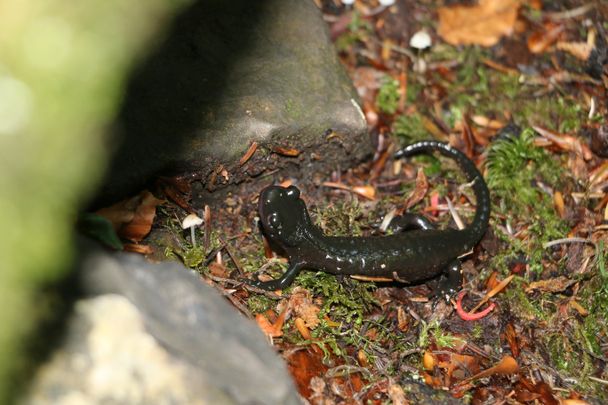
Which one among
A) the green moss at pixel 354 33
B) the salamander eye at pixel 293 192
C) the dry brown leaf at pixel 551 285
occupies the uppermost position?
the salamander eye at pixel 293 192

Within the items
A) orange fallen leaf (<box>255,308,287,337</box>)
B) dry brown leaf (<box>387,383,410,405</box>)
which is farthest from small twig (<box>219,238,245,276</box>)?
dry brown leaf (<box>387,383,410,405</box>)

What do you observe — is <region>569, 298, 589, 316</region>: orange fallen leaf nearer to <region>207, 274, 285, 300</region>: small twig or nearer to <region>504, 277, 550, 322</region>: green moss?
<region>504, 277, 550, 322</region>: green moss

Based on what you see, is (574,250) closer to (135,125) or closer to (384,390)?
(384,390)

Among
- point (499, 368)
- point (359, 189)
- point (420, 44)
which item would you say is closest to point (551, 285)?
point (499, 368)

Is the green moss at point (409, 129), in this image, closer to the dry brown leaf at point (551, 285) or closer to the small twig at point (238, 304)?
the dry brown leaf at point (551, 285)

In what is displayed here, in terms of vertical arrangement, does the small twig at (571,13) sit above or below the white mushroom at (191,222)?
below

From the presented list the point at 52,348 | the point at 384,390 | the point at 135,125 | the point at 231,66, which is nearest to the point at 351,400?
the point at 384,390

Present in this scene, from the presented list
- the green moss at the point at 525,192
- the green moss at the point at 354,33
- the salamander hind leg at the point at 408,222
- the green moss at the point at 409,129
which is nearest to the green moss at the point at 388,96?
the green moss at the point at 409,129
